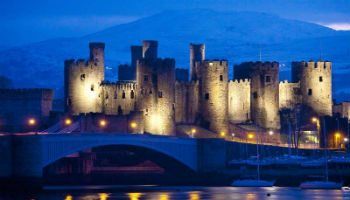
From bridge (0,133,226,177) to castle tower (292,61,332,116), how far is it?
53.5 feet

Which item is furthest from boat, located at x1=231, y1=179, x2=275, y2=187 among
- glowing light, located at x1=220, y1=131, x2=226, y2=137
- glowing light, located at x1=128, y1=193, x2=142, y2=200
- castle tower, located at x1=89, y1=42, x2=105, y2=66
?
castle tower, located at x1=89, y1=42, x2=105, y2=66

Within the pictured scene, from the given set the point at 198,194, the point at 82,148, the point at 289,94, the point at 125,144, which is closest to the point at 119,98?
the point at 289,94

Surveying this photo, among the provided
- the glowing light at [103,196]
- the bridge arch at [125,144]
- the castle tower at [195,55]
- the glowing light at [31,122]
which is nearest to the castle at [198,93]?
the castle tower at [195,55]

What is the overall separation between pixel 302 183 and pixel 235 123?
16898 millimetres

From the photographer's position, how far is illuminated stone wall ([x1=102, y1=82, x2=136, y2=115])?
83438 millimetres

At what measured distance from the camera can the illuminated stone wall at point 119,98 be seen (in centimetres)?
8344

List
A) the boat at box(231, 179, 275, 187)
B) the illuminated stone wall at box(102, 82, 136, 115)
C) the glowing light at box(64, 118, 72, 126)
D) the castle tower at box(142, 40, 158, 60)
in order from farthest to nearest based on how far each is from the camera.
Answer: the castle tower at box(142, 40, 158, 60), the illuminated stone wall at box(102, 82, 136, 115), the glowing light at box(64, 118, 72, 126), the boat at box(231, 179, 275, 187)

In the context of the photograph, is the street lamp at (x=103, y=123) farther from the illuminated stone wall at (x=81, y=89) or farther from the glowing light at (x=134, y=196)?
the glowing light at (x=134, y=196)

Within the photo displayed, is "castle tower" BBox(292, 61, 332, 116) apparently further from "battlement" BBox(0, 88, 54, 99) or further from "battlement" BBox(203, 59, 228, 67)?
"battlement" BBox(0, 88, 54, 99)

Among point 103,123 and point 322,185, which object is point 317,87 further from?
point 322,185

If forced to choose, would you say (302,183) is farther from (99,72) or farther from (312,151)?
(99,72)

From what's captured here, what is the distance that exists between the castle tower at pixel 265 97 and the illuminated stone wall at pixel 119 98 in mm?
8439

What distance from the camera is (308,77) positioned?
89.2 metres

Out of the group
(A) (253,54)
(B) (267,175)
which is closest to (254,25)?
(A) (253,54)
